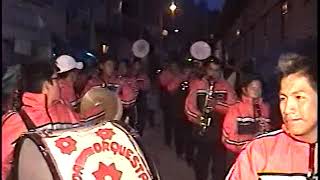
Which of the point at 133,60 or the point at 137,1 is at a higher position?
the point at 137,1

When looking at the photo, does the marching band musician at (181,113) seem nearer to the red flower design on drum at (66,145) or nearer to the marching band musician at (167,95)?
the marching band musician at (167,95)

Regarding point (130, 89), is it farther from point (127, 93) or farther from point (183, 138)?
point (183, 138)

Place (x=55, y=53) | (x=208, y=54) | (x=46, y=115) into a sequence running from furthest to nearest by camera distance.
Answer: (x=208, y=54) < (x=55, y=53) < (x=46, y=115)

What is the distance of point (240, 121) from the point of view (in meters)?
3.51

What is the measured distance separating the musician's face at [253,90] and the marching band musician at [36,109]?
1.01m

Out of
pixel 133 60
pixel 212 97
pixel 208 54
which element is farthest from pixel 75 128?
pixel 133 60

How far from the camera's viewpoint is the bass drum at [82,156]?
1980mm

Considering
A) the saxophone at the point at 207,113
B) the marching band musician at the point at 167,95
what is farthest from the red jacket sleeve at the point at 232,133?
the marching band musician at the point at 167,95

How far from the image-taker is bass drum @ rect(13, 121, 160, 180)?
1980 mm

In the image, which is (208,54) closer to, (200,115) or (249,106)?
(200,115)

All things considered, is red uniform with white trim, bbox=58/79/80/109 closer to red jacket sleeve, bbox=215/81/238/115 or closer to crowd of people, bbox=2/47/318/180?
crowd of people, bbox=2/47/318/180

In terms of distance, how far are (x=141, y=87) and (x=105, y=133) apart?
391 centimetres

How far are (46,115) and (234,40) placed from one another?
13.0 ft

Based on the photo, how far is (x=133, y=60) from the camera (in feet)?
20.6
